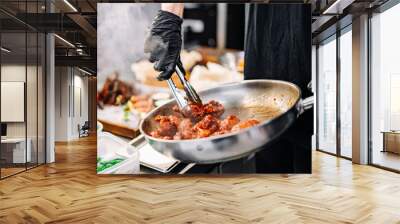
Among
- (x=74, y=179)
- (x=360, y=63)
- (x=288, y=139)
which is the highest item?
(x=360, y=63)

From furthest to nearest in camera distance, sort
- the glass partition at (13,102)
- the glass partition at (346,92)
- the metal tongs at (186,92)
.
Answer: the glass partition at (346,92)
the glass partition at (13,102)
the metal tongs at (186,92)

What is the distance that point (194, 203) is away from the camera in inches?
167

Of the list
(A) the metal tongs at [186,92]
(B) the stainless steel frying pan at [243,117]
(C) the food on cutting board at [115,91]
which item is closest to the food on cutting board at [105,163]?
(B) the stainless steel frying pan at [243,117]

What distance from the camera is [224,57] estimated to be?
18.6ft

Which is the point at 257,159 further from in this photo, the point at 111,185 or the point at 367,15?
the point at 367,15

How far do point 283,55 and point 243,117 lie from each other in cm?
111

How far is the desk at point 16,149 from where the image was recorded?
584cm

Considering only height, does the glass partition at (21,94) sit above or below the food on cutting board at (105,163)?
above

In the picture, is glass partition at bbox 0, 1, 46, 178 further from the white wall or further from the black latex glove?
the white wall

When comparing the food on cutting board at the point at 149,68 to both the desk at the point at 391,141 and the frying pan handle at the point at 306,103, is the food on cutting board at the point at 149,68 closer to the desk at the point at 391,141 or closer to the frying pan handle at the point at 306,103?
the frying pan handle at the point at 306,103

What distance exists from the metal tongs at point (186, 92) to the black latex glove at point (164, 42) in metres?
0.09

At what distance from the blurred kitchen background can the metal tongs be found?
17cm

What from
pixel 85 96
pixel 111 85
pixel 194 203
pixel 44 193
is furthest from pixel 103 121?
pixel 85 96

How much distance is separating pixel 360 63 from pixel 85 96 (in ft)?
46.4
